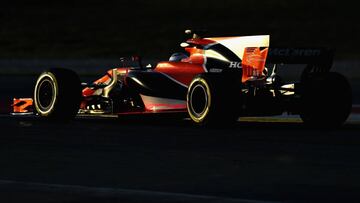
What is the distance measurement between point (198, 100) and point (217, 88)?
52 centimetres

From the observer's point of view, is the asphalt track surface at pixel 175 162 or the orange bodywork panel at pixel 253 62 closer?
the asphalt track surface at pixel 175 162

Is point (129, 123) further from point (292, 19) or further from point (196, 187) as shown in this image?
point (292, 19)

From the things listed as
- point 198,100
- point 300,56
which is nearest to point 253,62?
→ point 300,56

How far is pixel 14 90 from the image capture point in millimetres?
24344

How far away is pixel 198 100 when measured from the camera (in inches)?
517

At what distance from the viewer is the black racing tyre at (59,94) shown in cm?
1411

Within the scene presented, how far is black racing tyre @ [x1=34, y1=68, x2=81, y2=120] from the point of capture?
1411 cm

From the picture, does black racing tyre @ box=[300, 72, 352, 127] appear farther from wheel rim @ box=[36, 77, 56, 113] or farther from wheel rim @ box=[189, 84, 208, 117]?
wheel rim @ box=[36, 77, 56, 113]

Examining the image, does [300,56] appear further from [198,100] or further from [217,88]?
[198,100]

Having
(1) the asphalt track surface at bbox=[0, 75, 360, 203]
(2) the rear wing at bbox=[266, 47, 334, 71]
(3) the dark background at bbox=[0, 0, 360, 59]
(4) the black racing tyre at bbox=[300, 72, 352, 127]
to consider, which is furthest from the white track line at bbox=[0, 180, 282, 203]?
(3) the dark background at bbox=[0, 0, 360, 59]

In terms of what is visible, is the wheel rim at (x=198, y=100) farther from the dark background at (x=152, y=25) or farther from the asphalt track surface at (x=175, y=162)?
the dark background at (x=152, y=25)

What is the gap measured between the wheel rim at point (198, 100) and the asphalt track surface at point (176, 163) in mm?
246

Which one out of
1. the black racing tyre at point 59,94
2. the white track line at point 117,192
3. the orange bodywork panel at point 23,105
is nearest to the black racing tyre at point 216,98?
the black racing tyre at point 59,94

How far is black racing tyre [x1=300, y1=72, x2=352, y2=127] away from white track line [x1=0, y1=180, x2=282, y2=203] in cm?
593
